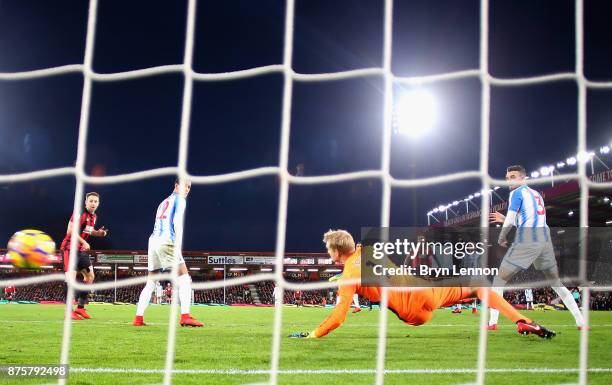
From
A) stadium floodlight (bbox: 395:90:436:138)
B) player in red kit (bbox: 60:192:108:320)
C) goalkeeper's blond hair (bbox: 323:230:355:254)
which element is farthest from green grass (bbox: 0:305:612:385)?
stadium floodlight (bbox: 395:90:436:138)

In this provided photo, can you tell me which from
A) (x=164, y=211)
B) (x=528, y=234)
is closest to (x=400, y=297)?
(x=528, y=234)

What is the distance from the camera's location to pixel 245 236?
2048 inches

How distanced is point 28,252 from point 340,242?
2852 mm

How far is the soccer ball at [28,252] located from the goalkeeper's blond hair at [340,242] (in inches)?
104

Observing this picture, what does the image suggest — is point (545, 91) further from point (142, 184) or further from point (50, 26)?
point (50, 26)

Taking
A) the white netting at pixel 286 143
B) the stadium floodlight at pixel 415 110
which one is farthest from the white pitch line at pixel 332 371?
the stadium floodlight at pixel 415 110

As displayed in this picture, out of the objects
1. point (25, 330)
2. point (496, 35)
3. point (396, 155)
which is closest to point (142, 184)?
point (396, 155)

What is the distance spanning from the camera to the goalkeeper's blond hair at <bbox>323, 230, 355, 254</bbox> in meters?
4.54

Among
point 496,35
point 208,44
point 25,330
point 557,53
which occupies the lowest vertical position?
point 25,330

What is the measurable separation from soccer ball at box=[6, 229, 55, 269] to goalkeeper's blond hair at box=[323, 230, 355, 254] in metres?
2.63

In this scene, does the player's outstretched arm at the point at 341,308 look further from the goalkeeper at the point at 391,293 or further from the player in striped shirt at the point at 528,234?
the player in striped shirt at the point at 528,234

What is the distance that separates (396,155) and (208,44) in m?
18.6

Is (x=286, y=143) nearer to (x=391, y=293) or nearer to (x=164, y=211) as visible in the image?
(x=391, y=293)

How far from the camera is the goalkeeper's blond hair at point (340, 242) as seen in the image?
14.9 feet
